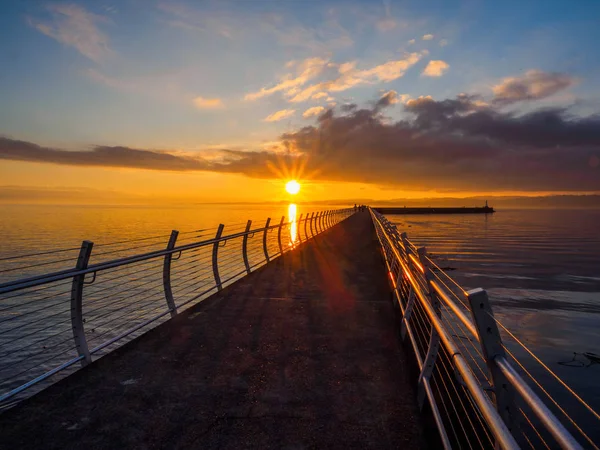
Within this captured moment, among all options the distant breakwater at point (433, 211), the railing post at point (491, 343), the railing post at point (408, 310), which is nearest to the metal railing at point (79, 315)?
the railing post at point (491, 343)

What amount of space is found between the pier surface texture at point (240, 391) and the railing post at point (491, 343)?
3.76ft

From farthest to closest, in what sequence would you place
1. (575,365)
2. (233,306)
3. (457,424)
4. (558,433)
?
(575,365), (233,306), (457,424), (558,433)

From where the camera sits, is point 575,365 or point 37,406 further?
point 575,365

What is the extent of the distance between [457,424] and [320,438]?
4.51 ft

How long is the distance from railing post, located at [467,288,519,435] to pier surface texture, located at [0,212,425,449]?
115 centimetres

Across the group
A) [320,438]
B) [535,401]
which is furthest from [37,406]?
[535,401]

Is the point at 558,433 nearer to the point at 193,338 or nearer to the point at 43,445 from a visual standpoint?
the point at 43,445

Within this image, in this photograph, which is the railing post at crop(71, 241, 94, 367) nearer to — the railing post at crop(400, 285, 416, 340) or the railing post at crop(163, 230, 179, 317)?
the railing post at crop(163, 230, 179, 317)

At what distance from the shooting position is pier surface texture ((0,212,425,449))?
126 inches

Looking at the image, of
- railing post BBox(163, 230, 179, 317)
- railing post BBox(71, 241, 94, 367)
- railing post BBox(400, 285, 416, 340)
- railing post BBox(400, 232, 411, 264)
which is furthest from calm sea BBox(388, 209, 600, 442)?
railing post BBox(71, 241, 94, 367)

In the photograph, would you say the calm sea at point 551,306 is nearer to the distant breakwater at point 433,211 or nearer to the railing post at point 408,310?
the railing post at point 408,310

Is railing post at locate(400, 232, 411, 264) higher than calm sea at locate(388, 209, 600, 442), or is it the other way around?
railing post at locate(400, 232, 411, 264)

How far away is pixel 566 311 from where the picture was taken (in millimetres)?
15805

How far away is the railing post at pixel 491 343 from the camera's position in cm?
218
